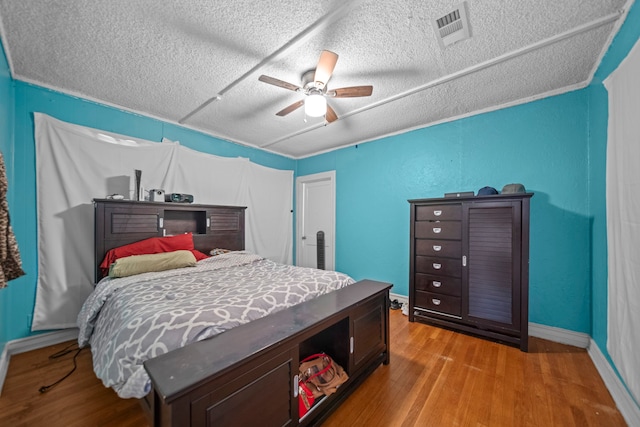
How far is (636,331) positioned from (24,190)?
4.68m

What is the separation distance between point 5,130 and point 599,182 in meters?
4.97

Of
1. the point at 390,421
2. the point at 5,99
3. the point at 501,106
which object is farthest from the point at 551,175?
the point at 5,99

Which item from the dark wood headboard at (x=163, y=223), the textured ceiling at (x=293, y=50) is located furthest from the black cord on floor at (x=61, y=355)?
the textured ceiling at (x=293, y=50)

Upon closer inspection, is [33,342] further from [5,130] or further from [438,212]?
[438,212]

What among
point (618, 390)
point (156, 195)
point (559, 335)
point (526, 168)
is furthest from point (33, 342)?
point (526, 168)

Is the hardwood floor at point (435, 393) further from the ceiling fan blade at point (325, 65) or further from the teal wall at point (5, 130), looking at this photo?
the ceiling fan blade at point (325, 65)

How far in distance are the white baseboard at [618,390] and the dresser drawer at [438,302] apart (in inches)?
39.5

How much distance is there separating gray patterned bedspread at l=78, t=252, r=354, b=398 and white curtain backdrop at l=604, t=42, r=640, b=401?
69.3 inches

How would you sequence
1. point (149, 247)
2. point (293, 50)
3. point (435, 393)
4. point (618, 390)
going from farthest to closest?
1. point (149, 247)
2. point (293, 50)
3. point (435, 393)
4. point (618, 390)

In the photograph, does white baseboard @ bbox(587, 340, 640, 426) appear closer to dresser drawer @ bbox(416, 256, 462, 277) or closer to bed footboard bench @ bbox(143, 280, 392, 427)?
dresser drawer @ bbox(416, 256, 462, 277)

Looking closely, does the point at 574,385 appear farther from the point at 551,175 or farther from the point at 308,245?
the point at 308,245

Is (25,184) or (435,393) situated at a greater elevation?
(25,184)

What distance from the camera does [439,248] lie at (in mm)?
2760

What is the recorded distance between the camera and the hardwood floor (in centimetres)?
149
